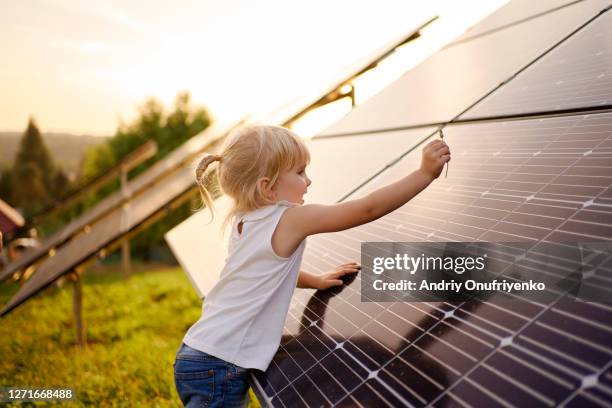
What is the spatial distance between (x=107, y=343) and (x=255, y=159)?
5134mm

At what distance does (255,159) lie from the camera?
2268mm

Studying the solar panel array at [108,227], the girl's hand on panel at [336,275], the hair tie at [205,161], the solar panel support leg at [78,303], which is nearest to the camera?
the girl's hand on panel at [336,275]

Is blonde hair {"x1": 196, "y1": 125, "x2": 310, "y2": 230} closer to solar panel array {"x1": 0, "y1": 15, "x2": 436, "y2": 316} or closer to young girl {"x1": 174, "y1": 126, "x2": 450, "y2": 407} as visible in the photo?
young girl {"x1": 174, "y1": 126, "x2": 450, "y2": 407}

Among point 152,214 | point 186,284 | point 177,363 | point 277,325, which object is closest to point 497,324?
point 277,325

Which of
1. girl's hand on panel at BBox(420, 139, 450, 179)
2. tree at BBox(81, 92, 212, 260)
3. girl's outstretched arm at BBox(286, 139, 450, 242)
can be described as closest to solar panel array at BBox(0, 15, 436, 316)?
girl's outstretched arm at BBox(286, 139, 450, 242)

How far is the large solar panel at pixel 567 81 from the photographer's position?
2457 millimetres

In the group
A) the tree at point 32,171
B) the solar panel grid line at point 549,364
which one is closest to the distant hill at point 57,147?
the tree at point 32,171

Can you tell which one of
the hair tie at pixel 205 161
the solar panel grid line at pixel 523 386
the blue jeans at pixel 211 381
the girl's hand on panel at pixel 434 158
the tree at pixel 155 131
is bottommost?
the tree at pixel 155 131

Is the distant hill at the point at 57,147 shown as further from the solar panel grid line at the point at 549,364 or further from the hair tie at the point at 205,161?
the solar panel grid line at the point at 549,364

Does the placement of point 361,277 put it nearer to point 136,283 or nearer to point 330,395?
point 330,395

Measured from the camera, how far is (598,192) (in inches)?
65.8

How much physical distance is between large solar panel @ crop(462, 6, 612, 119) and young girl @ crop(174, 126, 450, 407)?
126 centimetres

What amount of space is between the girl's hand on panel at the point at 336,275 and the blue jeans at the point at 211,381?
1.66 feet

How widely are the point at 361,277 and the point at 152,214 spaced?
334 cm
